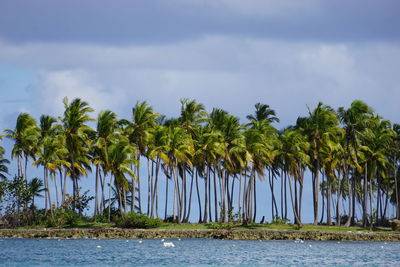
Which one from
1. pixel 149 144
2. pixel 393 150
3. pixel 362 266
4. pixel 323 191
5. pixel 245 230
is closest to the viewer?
pixel 362 266

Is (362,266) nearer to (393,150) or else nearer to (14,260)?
(14,260)

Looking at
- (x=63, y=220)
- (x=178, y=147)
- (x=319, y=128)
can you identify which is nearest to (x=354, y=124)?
(x=319, y=128)

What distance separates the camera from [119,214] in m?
71.1

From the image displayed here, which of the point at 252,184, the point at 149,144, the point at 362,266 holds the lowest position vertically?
the point at 362,266

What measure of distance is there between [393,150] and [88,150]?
128 feet

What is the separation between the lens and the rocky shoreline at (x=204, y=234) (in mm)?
59031

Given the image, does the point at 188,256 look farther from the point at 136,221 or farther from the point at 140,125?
the point at 140,125

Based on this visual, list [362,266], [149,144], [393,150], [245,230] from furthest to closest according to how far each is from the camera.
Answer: [393,150], [149,144], [245,230], [362,266]

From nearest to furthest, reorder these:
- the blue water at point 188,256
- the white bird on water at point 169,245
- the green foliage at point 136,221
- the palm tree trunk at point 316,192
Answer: the blue water at point 188,256
the white bird on water at point 169,245
the green foliage at point 136,221
the palm tree trunk at point 316,192

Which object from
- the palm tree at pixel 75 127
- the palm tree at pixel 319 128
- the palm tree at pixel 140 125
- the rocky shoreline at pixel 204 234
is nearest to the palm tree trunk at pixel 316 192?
the palm tree at pixel 319 128

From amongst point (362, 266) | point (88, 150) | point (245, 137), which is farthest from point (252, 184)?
point (362, 266)

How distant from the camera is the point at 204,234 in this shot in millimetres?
60344

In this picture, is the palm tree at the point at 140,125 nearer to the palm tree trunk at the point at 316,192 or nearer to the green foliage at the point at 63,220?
the green foliage at the point at 63,220

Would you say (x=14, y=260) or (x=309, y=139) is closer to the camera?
(x=14, y=260)
